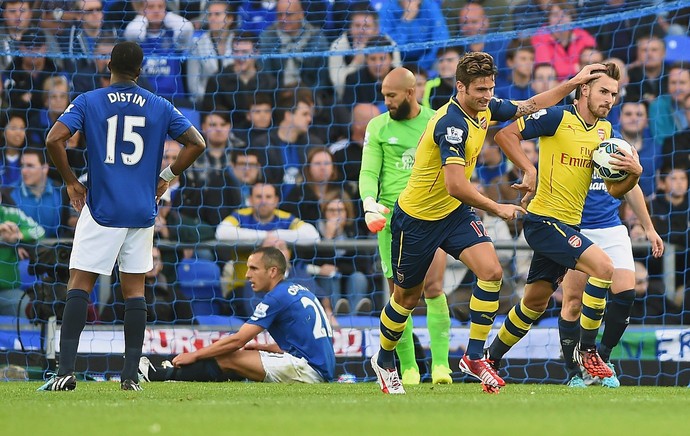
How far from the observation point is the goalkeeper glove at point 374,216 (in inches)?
273

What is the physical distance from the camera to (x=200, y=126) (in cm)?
1187

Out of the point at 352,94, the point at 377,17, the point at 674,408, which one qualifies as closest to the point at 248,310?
the point at 352,94

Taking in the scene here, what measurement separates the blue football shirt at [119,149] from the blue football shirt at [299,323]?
7.05 ft

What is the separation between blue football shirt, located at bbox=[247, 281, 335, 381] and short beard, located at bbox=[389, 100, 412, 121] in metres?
1.68

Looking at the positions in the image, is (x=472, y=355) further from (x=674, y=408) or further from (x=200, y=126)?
(x=200, y=126)

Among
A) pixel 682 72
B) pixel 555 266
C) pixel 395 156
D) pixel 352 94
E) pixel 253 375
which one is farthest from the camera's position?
pixel 352 94

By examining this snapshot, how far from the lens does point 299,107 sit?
38.5 feet

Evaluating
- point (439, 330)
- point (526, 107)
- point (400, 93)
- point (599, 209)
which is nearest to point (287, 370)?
point (439, 330)

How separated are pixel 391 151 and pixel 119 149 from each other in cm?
235

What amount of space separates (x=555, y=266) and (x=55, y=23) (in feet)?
20.0

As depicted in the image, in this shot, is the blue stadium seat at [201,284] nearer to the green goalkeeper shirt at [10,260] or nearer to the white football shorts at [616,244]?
the green goalkeeper shirt at [10,260]

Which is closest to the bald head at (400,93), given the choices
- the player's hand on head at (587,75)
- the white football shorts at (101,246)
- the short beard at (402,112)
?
the short beard at (402,112)

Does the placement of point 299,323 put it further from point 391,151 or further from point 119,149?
point 119,149

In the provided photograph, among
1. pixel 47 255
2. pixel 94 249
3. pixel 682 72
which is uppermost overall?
pixel 682 72
